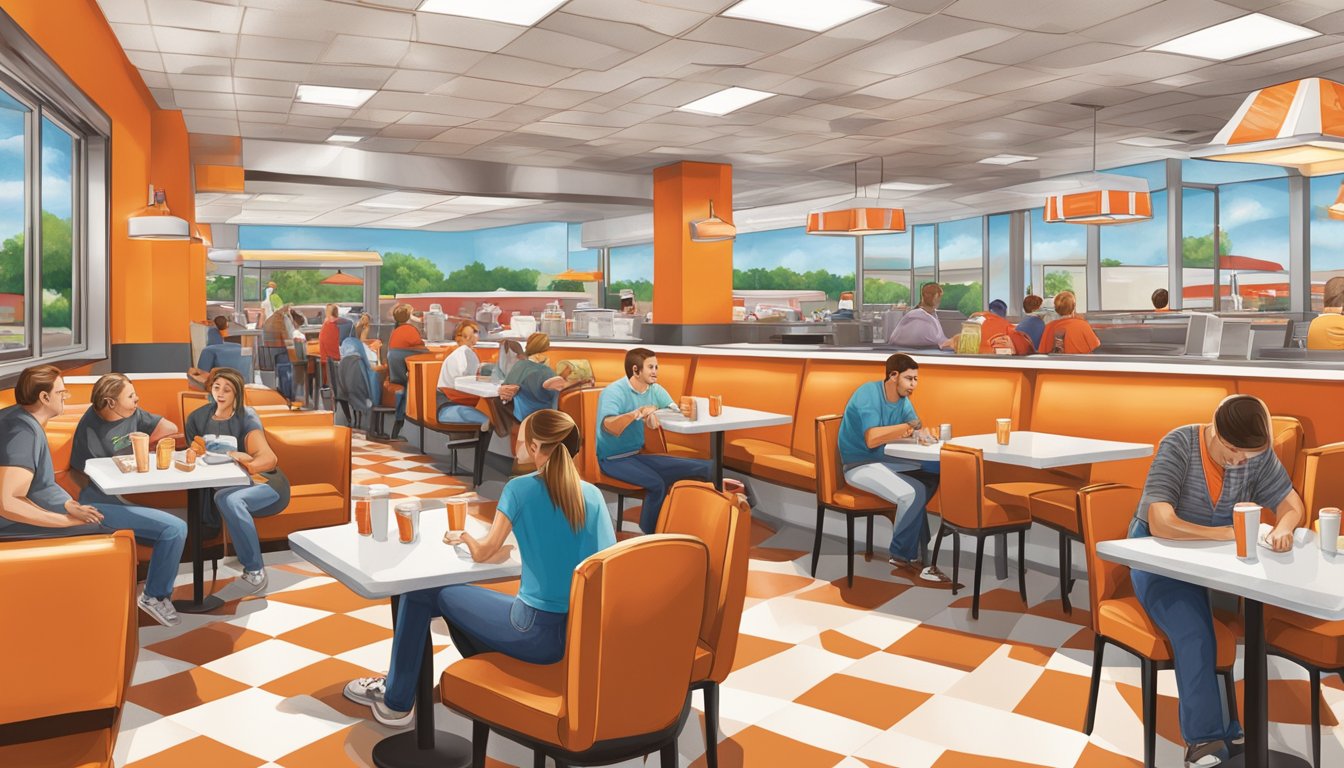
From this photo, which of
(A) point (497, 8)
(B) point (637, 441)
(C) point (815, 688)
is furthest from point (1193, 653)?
(A) point (497, 8)

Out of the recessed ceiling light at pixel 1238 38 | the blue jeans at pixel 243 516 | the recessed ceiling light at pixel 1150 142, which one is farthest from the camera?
the recessed ceiling light at pixel 1150 142

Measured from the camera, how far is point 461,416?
7.52m

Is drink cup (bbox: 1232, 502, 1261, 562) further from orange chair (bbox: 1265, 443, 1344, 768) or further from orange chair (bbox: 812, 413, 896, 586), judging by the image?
orange chair (bbox: 812, 413, 896, 586)

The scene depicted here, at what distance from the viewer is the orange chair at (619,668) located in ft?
6.41

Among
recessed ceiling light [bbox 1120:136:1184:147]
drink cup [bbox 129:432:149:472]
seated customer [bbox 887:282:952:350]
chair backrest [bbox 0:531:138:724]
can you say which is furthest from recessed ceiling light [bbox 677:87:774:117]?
chair backrest [bbox 0:531:138:724]

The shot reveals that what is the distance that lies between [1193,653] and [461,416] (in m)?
5.80

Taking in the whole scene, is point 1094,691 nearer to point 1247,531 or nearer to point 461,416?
point 1247,531

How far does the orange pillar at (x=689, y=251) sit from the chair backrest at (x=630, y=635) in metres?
8.73

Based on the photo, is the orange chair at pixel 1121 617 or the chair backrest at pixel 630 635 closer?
the chair backrest at pixel 630 635

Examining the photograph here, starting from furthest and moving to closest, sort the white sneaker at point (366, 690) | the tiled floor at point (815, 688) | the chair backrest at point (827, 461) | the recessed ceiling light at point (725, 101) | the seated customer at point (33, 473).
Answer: the recessed ceiling light at point (725, 101)
the chair backrest at point (827, 461)
the seated customer at point (33, 473)
the white sneaker at point (366, 690)
the tiled floor at point (815, 688)

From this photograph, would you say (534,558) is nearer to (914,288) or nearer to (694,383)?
(694,383)

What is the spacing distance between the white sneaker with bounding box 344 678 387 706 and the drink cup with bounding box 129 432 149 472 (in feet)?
4.55

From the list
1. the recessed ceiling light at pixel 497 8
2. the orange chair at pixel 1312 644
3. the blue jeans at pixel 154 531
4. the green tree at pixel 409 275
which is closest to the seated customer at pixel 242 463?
the blue jeans at pixel 154 531

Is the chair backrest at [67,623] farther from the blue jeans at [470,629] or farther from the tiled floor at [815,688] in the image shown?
the tiled floor at [815,688]
